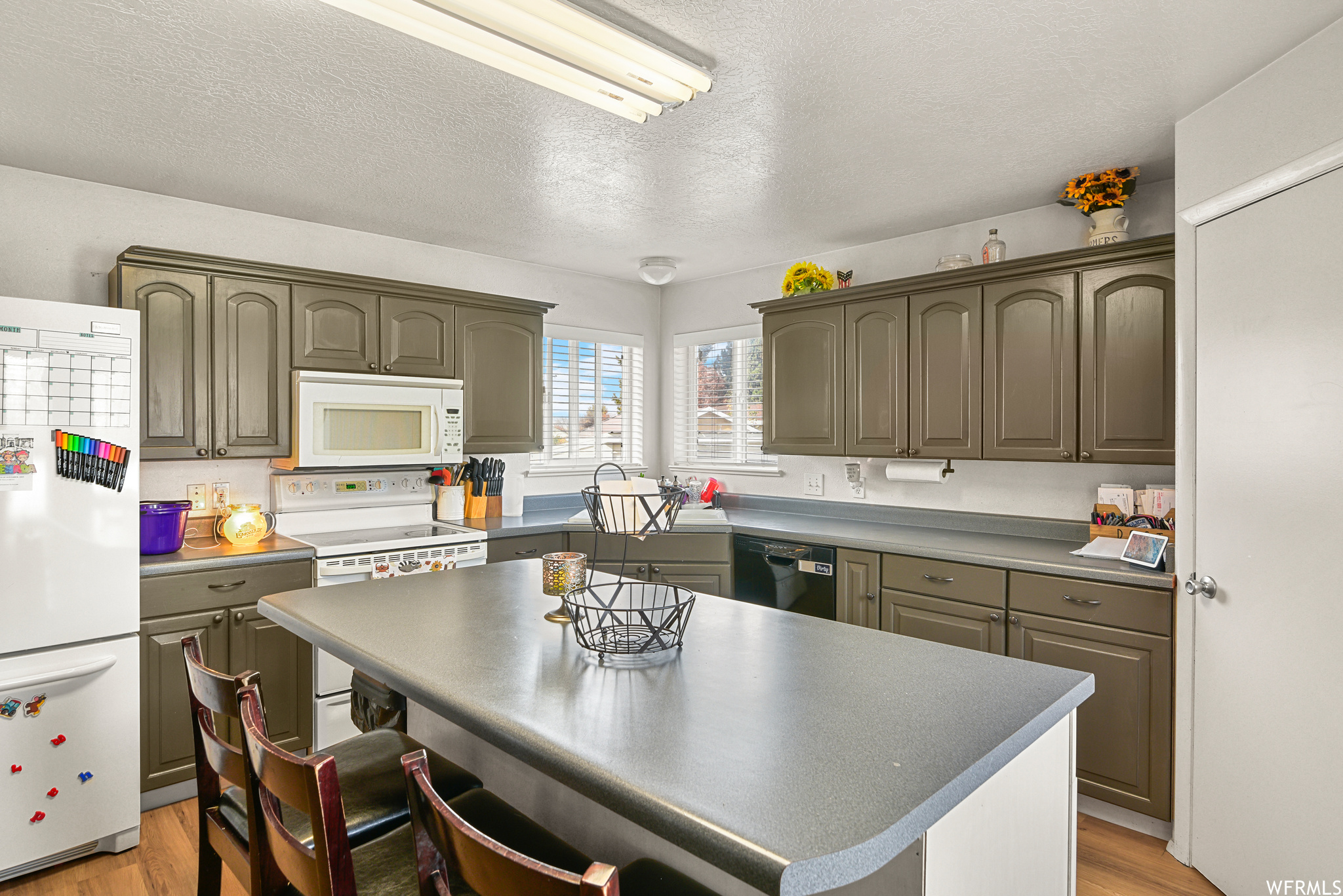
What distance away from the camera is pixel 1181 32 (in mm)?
1880

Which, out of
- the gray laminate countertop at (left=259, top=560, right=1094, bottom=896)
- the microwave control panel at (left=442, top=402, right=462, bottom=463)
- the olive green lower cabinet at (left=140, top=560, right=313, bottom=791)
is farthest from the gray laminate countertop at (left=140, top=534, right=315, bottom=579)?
the gray laminate countertop at (left=259, top=560, right=1094, bottom=896)

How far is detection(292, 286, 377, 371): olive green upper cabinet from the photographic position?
3.27m

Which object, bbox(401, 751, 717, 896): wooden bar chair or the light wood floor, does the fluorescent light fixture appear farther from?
the light wood floor

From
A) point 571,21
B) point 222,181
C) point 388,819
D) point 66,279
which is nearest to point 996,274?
point 571,21

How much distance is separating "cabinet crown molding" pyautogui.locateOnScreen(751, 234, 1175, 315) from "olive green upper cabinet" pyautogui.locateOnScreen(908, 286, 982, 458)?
55 mm

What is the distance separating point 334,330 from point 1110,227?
11.2 feet

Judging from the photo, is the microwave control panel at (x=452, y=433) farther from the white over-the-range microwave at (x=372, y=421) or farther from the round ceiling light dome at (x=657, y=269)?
the round ceiling light dome at (x=657, y=269)

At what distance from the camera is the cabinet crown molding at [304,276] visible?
113 inches

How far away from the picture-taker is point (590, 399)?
484cm

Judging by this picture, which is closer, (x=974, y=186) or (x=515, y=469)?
(x=974, y=186)

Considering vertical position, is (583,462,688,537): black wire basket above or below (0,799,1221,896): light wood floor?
above

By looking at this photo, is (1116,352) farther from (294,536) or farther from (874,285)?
(294,536)

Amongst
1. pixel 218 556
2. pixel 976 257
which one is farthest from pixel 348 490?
pixel 976 257

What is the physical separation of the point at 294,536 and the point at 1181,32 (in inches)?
148
